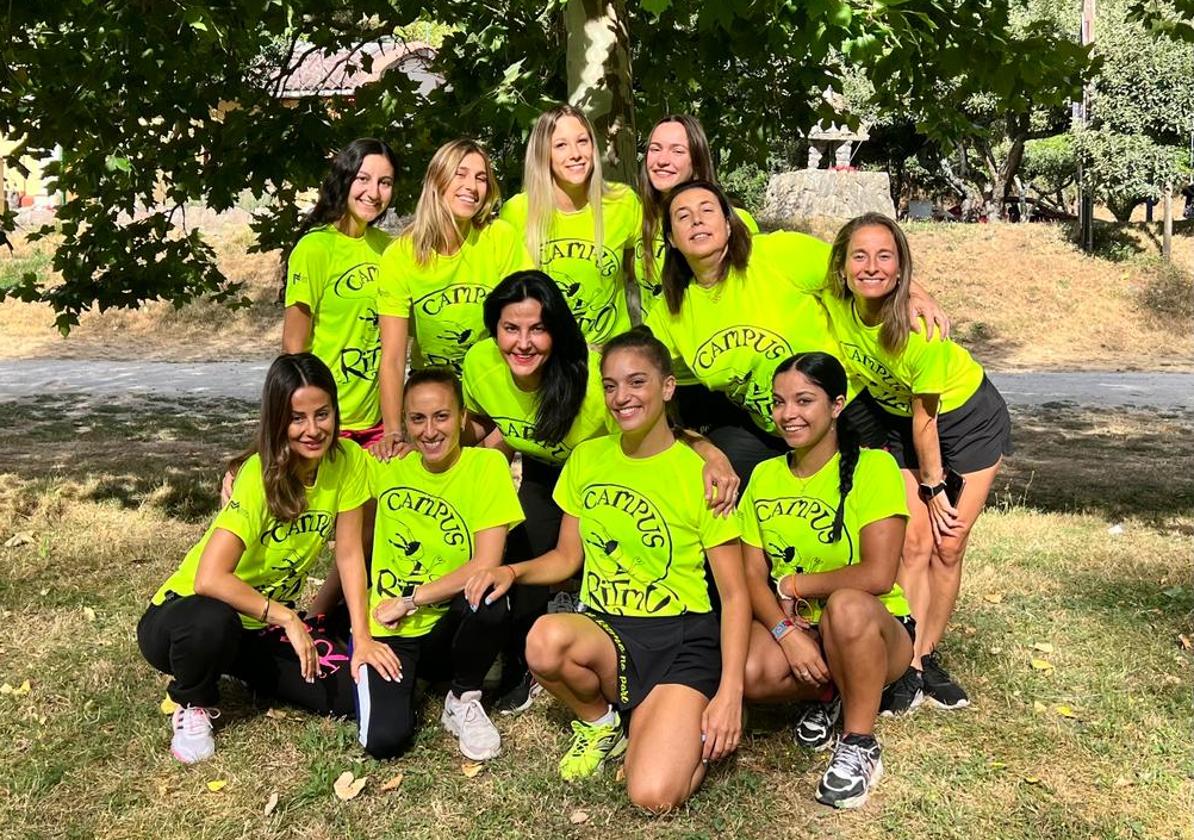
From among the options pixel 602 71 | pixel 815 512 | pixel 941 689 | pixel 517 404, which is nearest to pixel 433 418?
pixel 517 404

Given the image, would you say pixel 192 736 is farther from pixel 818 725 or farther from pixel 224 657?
pixel 818 725

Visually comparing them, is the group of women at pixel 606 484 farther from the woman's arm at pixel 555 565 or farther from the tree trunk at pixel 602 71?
the tree trunk at pixel 602 71

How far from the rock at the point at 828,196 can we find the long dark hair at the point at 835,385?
19457 mm

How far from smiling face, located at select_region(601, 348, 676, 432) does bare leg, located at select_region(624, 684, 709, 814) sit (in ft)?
2.87

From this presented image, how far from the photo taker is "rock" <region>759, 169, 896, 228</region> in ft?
75.0

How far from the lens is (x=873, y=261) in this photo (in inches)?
147

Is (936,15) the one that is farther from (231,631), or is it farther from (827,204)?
(827,204)

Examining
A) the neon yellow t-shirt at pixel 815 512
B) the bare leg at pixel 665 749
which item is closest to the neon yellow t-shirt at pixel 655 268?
the neon yellow t-shirt at pixel 815 512

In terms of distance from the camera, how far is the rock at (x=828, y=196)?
900 inches

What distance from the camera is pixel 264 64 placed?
8.80 m

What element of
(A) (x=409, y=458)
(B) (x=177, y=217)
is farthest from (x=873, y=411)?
(B) (x=177, y=217)

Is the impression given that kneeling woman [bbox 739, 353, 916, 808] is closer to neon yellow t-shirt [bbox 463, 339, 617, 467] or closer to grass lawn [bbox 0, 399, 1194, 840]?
grass lawn [bbox 0, 399, 1194, 840]

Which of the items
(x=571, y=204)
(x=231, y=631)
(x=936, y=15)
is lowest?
(x=231, y=631)

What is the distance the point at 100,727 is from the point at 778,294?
2.88 metres
